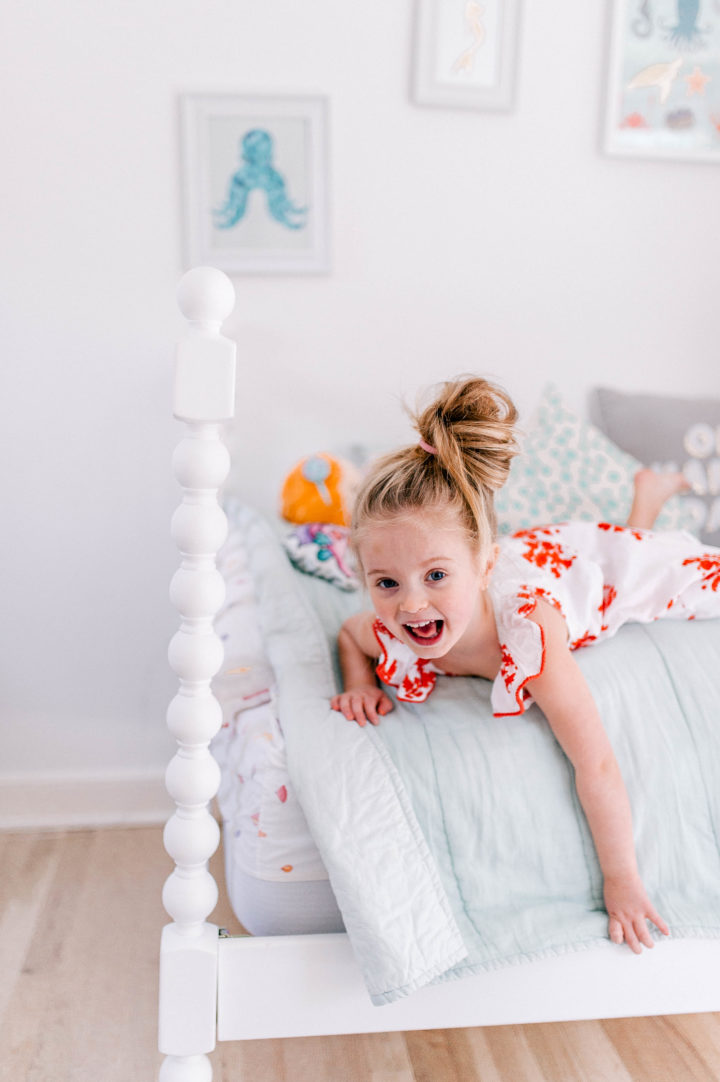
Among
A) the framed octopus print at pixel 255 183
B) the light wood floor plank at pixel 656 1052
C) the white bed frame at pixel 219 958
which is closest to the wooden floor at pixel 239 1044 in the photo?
the light wood floor plank at pixel 656 1052

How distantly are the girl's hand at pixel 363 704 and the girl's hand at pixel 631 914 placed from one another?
32 cm

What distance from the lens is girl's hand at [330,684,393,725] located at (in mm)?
1092

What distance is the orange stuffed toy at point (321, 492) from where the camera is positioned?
1.72m

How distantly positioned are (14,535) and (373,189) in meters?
1.02

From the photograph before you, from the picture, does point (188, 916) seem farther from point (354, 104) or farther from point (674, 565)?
point (354, 104)

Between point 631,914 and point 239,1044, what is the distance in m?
0.58

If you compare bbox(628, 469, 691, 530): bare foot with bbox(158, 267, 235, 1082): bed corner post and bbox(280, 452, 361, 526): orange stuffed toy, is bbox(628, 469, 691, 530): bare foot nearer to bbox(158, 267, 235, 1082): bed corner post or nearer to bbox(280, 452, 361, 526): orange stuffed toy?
bbox(280, 452, 361, 526): orange stuffed toy

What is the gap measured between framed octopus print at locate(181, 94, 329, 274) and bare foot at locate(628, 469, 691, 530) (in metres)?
0.77

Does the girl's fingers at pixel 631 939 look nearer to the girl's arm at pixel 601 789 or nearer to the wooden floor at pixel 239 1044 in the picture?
the girl's arm at pixel 601 789

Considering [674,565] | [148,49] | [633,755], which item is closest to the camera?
[633,755]

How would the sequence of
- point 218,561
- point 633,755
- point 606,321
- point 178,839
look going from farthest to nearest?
point 606,321, point 218,561, point 633,755, point 178,839

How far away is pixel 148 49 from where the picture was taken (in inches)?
69.9

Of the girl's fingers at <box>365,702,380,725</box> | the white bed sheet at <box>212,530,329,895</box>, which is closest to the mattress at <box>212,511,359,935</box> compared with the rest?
the white bed sheet at <box>212,530,329,895</box>

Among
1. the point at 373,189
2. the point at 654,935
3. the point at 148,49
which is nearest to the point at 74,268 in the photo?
the point at 148,49
